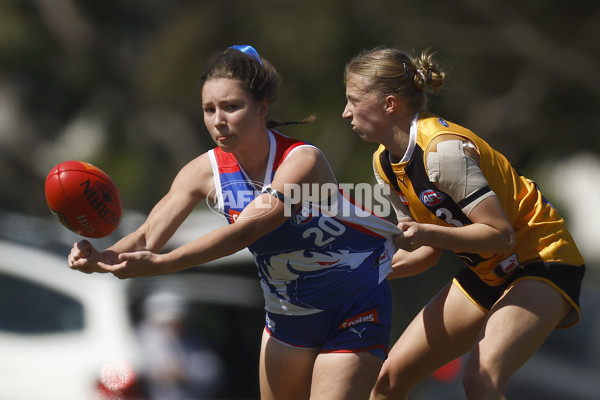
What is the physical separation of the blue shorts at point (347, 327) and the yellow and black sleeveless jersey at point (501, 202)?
0.48m

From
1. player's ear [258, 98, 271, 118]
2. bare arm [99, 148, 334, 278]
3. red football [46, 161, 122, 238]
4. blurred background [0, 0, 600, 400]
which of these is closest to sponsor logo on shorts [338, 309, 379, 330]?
bare arm [99, 148, 334, 278]

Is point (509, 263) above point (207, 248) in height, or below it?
below

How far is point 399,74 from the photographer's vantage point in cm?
393

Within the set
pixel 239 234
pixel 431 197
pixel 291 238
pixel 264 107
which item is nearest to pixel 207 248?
pixel 239 234

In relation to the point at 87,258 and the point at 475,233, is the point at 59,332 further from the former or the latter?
the point at 475,233

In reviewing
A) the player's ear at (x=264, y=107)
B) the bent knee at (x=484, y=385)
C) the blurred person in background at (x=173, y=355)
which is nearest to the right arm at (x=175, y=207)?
the player's ear at (x=264, y=107)

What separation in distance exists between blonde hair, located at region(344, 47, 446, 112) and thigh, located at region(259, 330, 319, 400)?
126 centimetres

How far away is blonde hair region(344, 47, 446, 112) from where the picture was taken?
3914 mm

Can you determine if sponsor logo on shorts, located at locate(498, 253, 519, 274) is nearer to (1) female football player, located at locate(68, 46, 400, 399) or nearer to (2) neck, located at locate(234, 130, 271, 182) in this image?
(1) female football player, located at locate(68, 46, 400, 399)

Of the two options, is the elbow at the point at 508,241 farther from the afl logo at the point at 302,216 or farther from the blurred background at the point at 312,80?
the blurred background at the point at 312,80

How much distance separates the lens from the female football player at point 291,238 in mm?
3764

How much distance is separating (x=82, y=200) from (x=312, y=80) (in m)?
8.33

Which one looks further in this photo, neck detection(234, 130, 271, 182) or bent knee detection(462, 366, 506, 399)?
neck detection(234, 130, 271, 182)

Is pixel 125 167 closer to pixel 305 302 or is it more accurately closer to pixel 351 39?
pixel 351 39
